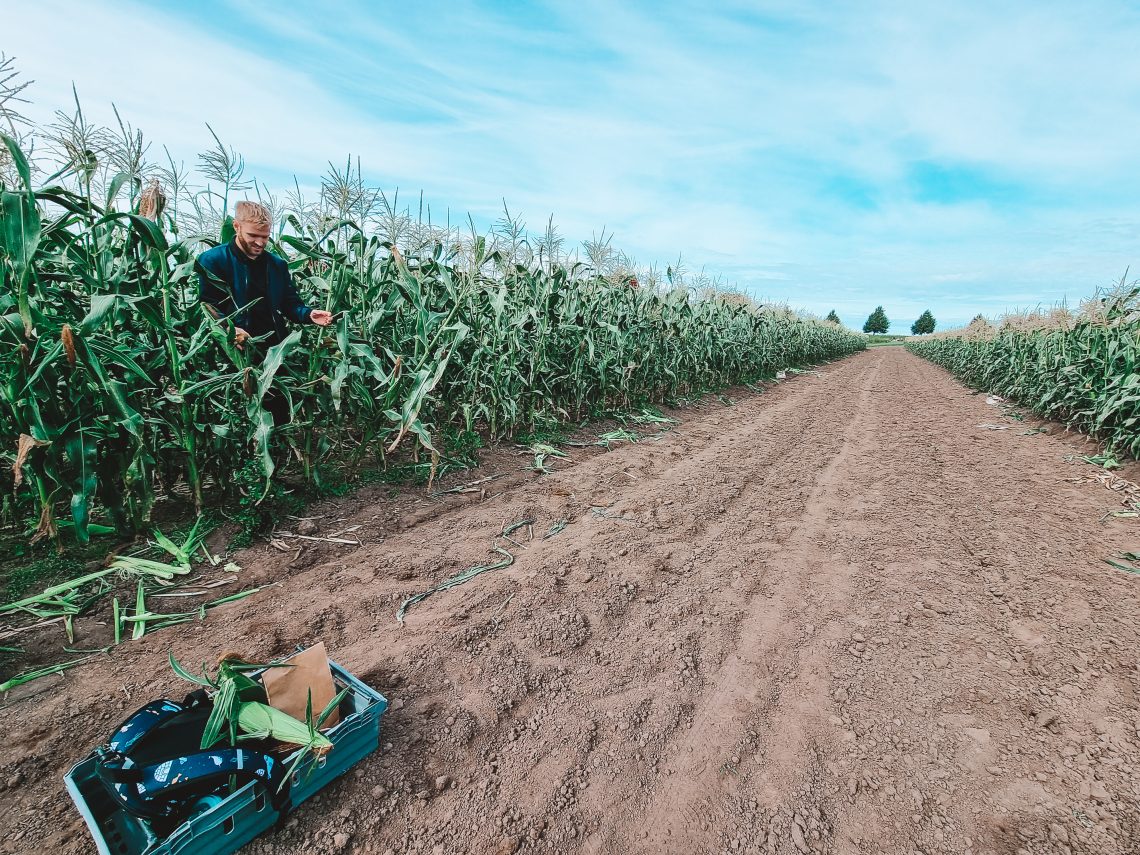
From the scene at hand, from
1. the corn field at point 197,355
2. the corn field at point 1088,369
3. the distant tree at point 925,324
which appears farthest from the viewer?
the distant tree at point 925,324

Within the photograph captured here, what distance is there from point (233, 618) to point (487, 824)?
1.48 meters

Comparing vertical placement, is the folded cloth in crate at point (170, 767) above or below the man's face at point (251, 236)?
below

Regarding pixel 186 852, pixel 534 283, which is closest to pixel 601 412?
pixel 534 283

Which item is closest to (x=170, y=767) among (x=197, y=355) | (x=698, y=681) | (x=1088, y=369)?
(x=698, y=681)

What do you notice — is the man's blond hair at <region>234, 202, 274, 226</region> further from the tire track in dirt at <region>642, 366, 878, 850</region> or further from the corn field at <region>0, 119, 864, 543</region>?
the tire track in dirt at <region>642, 366, 878, 850</region>

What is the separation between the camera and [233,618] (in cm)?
217

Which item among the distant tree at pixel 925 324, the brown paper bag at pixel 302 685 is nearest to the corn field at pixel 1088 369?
the brown paper bag at pixel 302 685

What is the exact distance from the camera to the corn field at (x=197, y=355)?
81.6 inches

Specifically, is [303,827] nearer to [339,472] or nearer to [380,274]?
[339,472]

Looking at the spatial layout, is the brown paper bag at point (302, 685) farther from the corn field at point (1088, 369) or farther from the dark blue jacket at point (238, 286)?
the corn field at point (1088, 369)

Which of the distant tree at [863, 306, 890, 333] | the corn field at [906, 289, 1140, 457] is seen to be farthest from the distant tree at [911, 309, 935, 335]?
the corn field at [906, 289, 1140, 457]

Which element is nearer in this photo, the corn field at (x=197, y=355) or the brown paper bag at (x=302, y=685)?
the brown paper bag at (x=302, y=685)

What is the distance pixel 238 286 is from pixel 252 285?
83mm

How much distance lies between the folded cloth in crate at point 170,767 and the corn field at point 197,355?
1.18m
